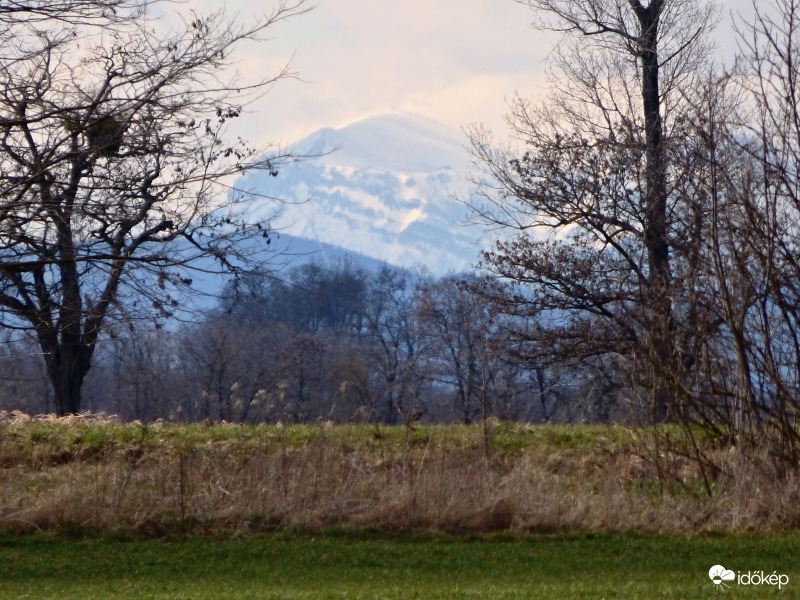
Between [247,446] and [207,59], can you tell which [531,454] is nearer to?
[247,446]

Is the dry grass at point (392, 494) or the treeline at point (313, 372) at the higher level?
the treeline at point (313, 372)

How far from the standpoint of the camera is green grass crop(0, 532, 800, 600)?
19.2 ft

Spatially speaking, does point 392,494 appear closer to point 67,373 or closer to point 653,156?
point 653,156

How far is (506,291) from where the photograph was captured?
683 inches

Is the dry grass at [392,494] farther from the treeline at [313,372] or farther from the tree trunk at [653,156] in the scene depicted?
the treeline at [313,372]

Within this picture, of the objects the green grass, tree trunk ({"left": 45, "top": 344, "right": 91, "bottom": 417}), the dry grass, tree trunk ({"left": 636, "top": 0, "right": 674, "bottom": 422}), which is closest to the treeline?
tree trunk ({"left": 45, "top": 344, "right": 91, "bottom": 417})

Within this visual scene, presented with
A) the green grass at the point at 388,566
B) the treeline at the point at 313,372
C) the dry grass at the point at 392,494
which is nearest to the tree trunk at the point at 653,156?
the dry grass at the point at 392,494

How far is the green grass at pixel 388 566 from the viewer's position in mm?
5844

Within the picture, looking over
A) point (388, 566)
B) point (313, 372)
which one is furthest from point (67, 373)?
point (313, 372)

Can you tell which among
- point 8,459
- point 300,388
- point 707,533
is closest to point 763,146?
point 707,533

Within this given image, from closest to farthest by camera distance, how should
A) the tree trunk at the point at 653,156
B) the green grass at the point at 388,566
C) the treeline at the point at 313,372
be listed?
the green grass at the point at 388,566
the tree trunk at the point at 653,156
the treeline at the point at 313,372

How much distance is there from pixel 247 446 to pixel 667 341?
628cm

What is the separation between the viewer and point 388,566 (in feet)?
22.4

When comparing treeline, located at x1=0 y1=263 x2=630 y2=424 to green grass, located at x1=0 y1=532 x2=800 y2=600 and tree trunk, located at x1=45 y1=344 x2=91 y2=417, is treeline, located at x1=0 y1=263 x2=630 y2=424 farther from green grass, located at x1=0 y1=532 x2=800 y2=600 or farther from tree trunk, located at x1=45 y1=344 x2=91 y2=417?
green grass, located at x1=0 y1=532 x2=800 y2=600
